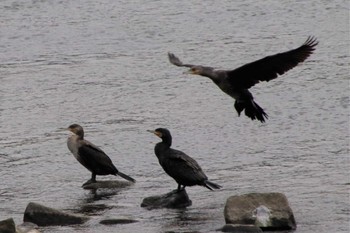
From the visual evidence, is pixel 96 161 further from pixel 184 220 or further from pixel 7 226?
pixel 7 226

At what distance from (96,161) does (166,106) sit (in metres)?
4.09

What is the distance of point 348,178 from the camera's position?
534 inches

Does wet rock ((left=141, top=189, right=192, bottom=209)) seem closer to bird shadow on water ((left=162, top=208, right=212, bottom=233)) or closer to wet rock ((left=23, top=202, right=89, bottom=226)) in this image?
bird shadow on water ((left=162, top=208, right=212, bottom=233))

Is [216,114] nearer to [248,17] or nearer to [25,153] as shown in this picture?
[25,153]

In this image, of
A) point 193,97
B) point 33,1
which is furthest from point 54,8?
point 193,97

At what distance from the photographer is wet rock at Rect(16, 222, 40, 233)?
10.8 metres

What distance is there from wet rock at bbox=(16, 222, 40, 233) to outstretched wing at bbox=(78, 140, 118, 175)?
220 centimetres

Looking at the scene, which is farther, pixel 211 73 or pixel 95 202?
pixel 211 73

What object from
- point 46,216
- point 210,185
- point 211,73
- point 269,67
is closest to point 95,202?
point 210,185

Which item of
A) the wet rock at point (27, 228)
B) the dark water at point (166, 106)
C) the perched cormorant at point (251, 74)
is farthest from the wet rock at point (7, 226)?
the perched cormorant at point (251, 74)

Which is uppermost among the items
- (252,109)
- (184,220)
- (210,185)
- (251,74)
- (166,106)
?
(251,74)

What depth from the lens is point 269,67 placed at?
13719 mm

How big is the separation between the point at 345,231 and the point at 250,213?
2.93ft

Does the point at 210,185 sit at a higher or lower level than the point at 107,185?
higher
